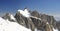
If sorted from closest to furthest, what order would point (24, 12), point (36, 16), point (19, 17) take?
point (19, 17) < point (24, 12) < point (36, 16)

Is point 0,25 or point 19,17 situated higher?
point 19,17

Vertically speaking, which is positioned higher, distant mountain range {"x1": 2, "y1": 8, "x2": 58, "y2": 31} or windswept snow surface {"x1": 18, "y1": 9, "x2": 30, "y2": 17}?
windswept snow surface {"x1": 18, "y1": 9, "x2": 30, "y2": 17}

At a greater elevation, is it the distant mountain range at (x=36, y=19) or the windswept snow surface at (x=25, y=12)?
the windswept snow surface at (x=25, y=12)

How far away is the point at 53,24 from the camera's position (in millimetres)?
3215

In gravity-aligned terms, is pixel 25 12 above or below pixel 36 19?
above

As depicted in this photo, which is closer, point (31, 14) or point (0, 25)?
point (0, 25)

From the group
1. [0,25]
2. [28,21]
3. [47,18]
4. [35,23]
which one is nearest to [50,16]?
[47,18]

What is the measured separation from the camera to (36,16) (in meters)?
3.13

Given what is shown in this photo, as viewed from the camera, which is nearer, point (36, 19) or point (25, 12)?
point (25, 12)

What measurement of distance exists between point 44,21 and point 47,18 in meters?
0.11

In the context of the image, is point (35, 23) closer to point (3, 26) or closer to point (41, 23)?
point (41, 23)

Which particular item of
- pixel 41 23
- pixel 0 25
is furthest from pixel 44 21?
pixel 0 25

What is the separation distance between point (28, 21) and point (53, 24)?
25.1 inches

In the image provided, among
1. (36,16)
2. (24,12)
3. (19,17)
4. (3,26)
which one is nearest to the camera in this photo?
(3,26)
